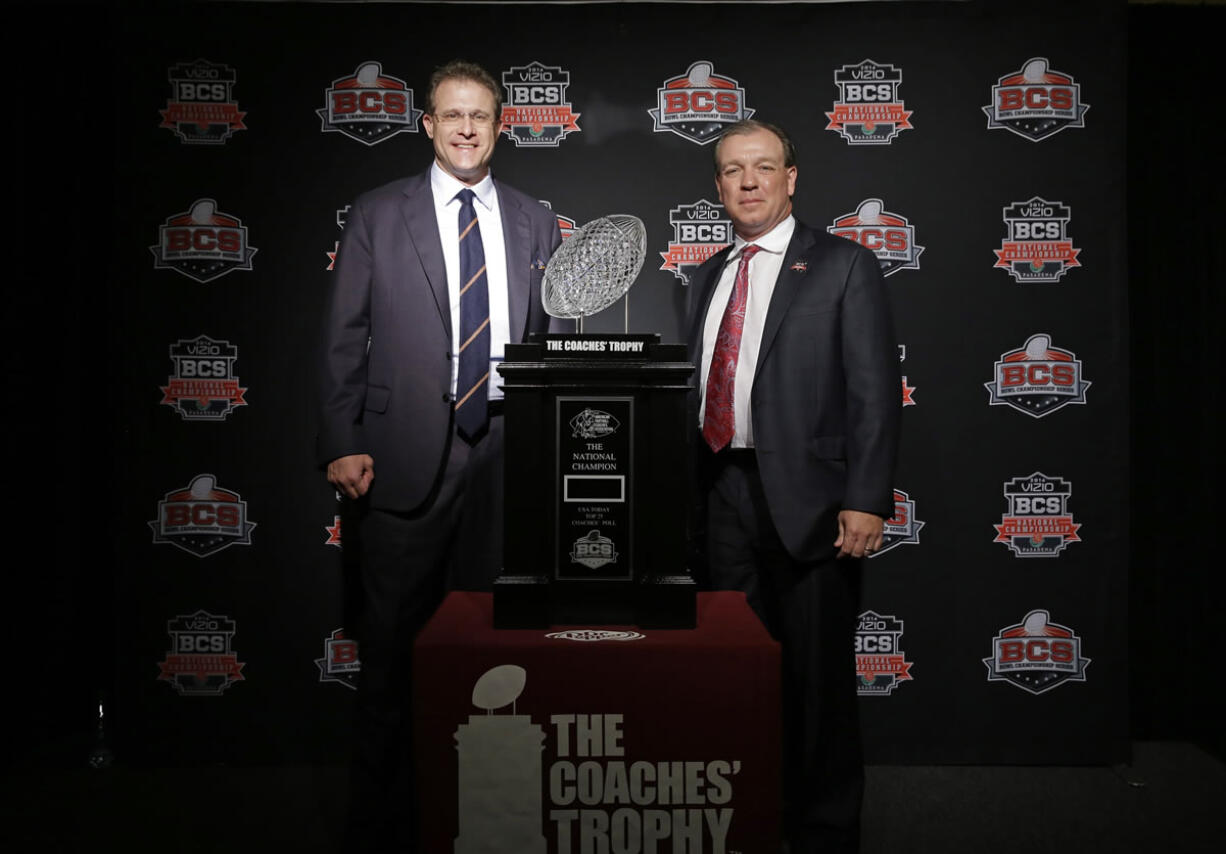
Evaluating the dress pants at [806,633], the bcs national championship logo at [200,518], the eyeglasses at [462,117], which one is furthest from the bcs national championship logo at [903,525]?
the bcs national championship logo at [200,518]

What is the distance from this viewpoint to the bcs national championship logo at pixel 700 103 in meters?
3.09

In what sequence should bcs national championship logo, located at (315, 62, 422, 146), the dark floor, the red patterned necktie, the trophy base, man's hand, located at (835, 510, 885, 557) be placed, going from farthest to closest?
bcs national championship logo, located at (315, 62, 422, 146) → the dark floor → the red patterned necktie → man's hand, located at (835, 510, 885, 557) → the trophy base

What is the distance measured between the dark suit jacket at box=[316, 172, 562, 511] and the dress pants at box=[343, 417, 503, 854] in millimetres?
60

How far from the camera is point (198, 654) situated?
3125 millimetres

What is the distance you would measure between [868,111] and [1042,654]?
6.64 ft

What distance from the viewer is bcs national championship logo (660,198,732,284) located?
3111mm

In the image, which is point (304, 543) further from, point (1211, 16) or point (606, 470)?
point (1211, 16)

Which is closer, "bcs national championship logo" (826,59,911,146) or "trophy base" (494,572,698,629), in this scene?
"trophy base" (494,572,698,629)

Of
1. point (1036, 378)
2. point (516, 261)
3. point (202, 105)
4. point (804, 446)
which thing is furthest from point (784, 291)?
point (202, 105)

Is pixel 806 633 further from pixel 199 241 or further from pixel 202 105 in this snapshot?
pixel 202 105

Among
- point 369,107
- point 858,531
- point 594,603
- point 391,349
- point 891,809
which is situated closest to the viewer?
point 594,603

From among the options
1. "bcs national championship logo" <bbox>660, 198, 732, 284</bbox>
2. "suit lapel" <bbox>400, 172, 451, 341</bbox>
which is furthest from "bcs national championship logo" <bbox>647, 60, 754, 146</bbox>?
"suit lapel" <bbox>400, 172, 451, 341</bbox>

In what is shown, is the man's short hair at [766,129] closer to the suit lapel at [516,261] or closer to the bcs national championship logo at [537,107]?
the suit lapel at [516,261]

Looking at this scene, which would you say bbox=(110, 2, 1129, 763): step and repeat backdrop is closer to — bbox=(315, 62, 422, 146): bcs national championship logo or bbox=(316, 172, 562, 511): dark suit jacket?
bbox=(315, 62, 422, 146): bcs national championship logo
